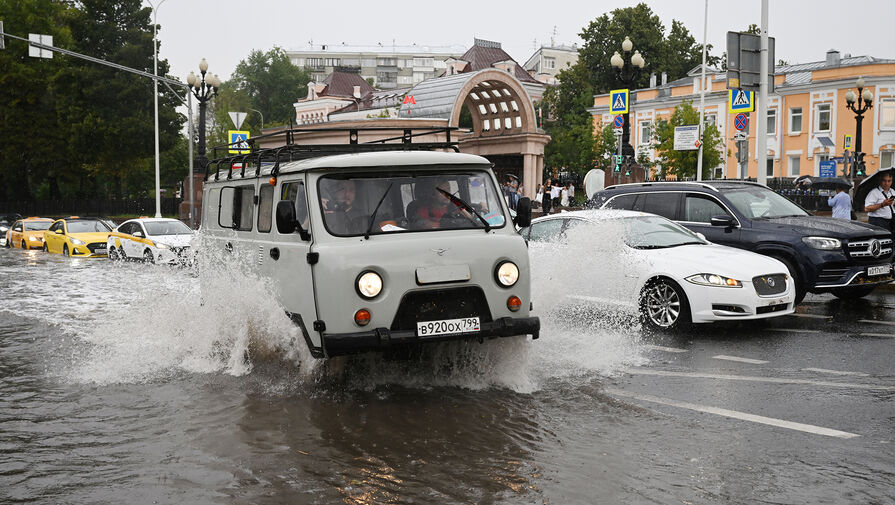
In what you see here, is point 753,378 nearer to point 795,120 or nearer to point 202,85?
point 202,85

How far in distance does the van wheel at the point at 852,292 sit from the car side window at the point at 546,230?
411 centimetres

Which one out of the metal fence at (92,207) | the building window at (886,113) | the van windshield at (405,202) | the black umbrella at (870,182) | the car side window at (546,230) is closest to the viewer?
the van windshield at (405,202)

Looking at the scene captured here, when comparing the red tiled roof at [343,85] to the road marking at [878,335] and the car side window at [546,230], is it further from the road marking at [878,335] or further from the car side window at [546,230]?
the road marking at [878,335]

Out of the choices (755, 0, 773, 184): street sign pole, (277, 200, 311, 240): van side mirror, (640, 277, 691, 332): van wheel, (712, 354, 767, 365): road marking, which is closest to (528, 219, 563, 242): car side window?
(640, 277, 691, 332): van wheel

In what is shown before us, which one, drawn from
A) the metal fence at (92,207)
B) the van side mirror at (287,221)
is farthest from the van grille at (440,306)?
the metal fence at (92,207)

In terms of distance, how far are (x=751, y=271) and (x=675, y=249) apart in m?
0.99

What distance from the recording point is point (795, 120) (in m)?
61.7

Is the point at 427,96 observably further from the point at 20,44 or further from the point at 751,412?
the point at 751,412

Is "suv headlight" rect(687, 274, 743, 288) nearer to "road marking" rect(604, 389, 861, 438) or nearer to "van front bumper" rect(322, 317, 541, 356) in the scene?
"road marking" rect(604, 389, 861, 438)

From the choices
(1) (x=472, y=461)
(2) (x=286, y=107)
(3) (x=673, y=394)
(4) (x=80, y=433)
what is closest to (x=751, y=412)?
(3) (x=673, y=394)

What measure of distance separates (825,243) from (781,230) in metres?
0.60

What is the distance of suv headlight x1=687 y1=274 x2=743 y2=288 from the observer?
10.2 metres

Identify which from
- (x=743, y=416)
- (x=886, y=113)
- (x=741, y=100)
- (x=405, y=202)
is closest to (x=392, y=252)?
(x=405, y=202)

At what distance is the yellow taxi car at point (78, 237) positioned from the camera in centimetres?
2852
